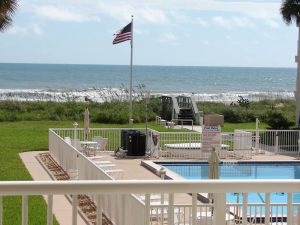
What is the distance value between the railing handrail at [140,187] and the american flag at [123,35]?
1061 inches

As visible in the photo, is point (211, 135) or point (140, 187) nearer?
point (140, 187)

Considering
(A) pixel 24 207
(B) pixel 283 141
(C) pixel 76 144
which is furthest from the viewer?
(B) pixel 283 141

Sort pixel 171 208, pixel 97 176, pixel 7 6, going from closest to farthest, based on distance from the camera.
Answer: pixel 171 208
pixel 97 176
pixel 7 6

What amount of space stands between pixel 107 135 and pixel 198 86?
301 ft

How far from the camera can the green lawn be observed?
10914 mm

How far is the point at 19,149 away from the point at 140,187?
2026cm

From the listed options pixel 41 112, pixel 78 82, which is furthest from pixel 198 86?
pixel 41 112

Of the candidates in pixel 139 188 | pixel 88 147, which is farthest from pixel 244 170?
pixel 139 188

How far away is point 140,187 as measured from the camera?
3.79m

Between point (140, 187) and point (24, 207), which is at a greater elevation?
point (140, 187)

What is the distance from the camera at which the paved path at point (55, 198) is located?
1123 cm

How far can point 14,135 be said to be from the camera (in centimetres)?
2852

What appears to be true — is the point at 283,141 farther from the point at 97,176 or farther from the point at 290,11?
the point at 97,176

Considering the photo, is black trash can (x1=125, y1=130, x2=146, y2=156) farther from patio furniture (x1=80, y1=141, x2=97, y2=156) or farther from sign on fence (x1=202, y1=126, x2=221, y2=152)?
sign on fence (x1=202, y1=126, x2=221, y2=152)
